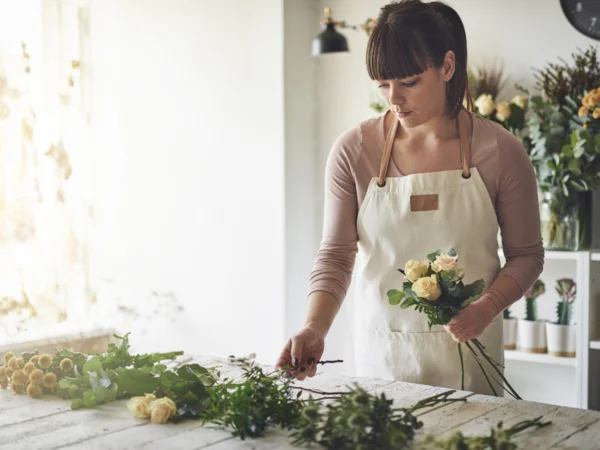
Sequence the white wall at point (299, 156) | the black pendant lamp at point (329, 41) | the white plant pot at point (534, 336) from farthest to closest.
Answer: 1. the white wall at point (299, 156)
2. the black pendant lamp at point (329, 41)
3. the white plant pot at point (534, 336)

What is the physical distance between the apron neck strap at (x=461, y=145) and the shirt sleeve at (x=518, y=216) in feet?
0.28

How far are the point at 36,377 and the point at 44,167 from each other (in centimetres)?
284

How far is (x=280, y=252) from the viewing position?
4.05 m

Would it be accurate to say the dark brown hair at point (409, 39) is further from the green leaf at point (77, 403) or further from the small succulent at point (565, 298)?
the small succulent at point (565, 298)

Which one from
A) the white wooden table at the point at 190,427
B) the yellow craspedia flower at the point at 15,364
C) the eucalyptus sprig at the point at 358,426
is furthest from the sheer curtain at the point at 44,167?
the eucalyptus sprig at the point at 358,426

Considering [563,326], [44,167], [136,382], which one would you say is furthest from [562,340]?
[44,167]

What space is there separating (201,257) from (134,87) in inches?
43.7

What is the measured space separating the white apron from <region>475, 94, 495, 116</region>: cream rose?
1263 millimetres

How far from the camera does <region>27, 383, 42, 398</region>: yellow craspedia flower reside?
1779 mm

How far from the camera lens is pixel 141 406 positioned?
62.5 inches

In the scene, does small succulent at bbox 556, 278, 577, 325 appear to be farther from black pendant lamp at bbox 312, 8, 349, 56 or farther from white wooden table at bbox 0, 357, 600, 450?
white wooden table at bbox 0, 357, 600, 450

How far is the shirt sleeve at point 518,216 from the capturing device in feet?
6.48

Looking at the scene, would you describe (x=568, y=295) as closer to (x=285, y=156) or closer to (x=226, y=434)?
(x=285, y=156)

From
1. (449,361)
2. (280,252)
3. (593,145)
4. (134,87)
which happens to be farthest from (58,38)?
(449,361)
